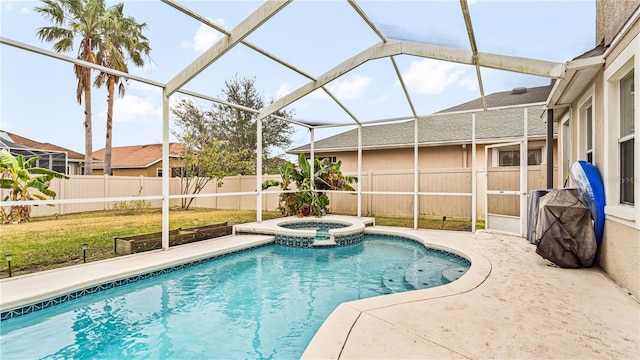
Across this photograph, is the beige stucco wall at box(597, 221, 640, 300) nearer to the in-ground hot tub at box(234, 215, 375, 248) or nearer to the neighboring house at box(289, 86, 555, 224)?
the neighboring house at box(289, 86, 555, 224)

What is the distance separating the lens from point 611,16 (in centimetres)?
418

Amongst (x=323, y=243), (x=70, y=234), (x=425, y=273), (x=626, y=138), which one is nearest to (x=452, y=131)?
(x=323, y=243)

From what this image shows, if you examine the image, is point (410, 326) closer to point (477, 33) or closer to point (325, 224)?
point (477, 33)

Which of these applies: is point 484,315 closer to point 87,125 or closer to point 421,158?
point 421,158

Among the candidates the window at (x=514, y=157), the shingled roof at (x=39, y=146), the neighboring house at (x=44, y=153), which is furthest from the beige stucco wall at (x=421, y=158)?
the shingled roof at (x=39, y=146)

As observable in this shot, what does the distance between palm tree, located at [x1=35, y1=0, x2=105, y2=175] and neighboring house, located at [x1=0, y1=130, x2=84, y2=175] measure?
1338mm

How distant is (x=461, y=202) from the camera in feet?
33.7

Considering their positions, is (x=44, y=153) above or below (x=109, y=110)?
below

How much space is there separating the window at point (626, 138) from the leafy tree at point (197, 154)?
1295 centimetres

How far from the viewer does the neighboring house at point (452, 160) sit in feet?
28.3

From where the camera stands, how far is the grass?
17.6 feet

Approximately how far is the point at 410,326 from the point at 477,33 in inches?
178

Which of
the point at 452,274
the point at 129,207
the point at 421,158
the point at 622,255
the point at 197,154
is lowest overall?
the point at 452,274

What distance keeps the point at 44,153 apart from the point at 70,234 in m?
7.44
